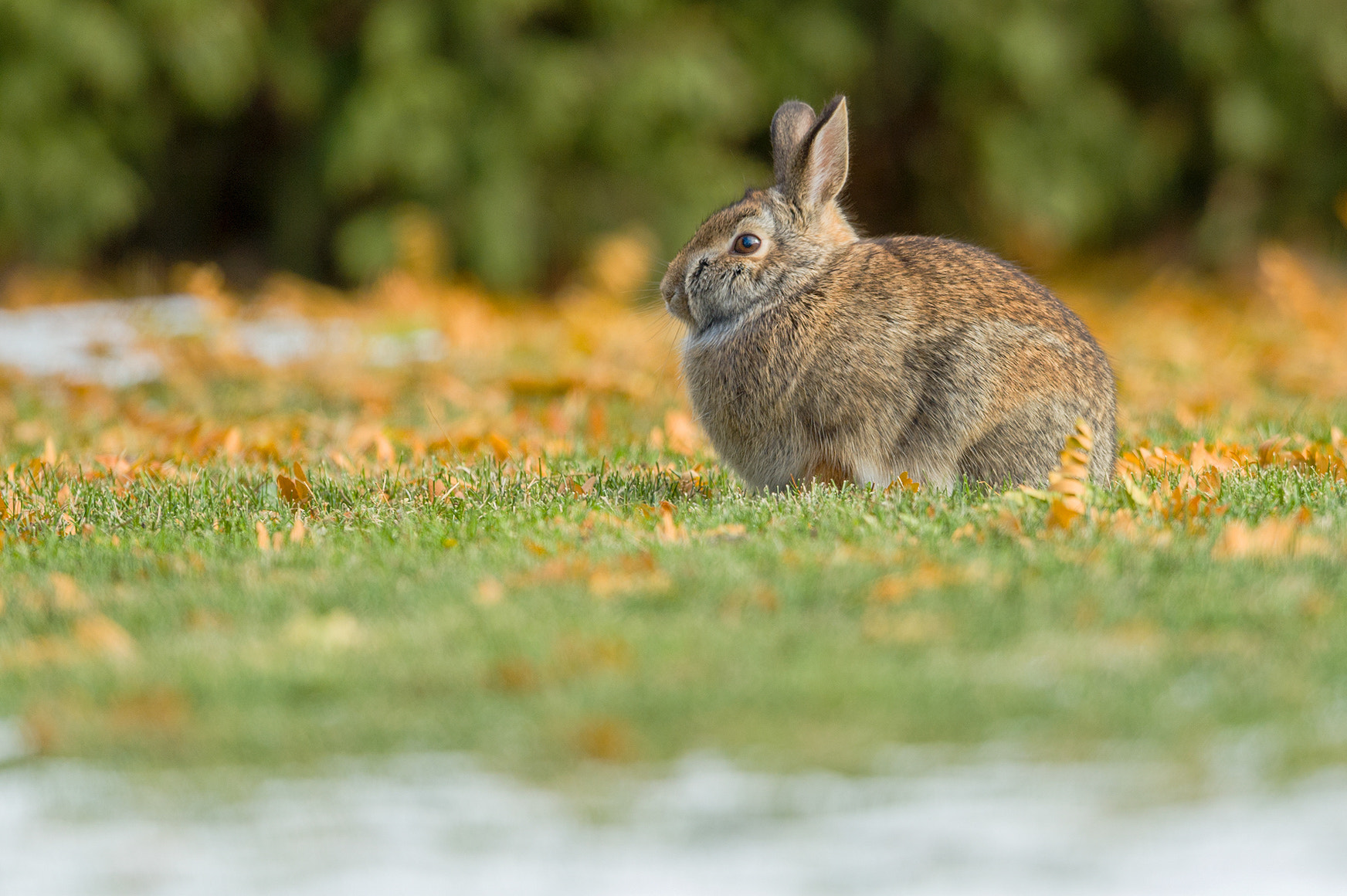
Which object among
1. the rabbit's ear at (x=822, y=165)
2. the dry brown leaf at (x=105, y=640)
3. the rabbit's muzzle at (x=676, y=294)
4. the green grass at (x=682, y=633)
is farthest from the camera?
the rabbit's muzzle at (x=676, y=294)

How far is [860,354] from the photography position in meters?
4.68

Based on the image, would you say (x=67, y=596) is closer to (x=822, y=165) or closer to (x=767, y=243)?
Answer: (x=767, y=243)

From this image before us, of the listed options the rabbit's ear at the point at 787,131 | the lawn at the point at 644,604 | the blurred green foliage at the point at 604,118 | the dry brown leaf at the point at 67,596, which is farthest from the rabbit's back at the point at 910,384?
the blurred green foliage at the point at 604,118

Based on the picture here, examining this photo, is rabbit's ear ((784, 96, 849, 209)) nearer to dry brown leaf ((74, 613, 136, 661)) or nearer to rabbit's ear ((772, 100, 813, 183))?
rabbit's ear ((772, 100, 813, 183))

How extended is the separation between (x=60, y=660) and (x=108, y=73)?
952 centimetres

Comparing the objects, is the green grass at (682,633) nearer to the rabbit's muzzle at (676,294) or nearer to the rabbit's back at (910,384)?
the rabbit's back at (910,384)

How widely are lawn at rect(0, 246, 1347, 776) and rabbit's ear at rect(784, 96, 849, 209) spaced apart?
1.04m

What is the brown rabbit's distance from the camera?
15.3 ft

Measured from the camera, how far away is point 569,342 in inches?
374

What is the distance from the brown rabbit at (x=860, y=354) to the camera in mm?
4652

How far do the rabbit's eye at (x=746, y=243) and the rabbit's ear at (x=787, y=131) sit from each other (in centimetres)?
23

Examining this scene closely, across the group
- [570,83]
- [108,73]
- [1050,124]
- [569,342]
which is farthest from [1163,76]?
[108,73]

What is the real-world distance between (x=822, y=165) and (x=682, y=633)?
2.33 metres

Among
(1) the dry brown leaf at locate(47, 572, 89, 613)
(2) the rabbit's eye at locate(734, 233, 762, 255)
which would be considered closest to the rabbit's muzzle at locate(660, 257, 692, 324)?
(2) the rabbit's eye at locate(734, 233, 762, 255)
